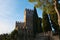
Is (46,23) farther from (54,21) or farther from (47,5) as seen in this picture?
(47,5)

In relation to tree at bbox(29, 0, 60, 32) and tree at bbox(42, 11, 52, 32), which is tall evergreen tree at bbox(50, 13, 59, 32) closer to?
tree at bbox(42, 11, 52, 32)

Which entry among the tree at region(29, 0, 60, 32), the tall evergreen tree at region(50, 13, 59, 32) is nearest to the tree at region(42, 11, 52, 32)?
the tall evergreen tree at region(50, 13, 59, 32)

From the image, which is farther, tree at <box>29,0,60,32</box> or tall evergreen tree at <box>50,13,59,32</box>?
tall evergreen tree at <box>50,13,59,32</box>

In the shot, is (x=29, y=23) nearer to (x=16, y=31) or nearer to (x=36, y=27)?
(x=36, y=27)

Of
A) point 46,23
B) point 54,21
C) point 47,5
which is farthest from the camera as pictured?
point 46,23

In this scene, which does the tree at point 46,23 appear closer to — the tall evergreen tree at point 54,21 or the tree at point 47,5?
the tall evergreen tree at point 54,21

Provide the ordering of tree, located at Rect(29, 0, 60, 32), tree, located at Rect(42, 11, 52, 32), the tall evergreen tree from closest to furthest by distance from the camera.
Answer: tree, located at Rect(29, 0, 60, 32) < the tall evergreen tree < tree, located at Rect(42, 11, 52, 32)

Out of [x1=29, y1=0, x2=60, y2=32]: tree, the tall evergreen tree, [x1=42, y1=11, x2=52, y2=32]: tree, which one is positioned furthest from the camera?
[x1=42, y1=11, x2=52, y2=32]: tree

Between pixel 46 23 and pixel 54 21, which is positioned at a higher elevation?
pixel 54 21

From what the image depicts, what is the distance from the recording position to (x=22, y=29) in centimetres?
5428

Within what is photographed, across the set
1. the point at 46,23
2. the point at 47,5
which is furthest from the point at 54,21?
the point at 47,5

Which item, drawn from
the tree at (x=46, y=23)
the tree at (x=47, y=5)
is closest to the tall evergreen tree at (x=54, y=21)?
the tree at (x=46, y=23)

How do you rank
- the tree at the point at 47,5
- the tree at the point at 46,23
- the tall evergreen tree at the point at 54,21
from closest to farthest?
the tree at the point at 47,5 → the tall evergreen tree at the point at 54,21 → the tree at the point at 46,23

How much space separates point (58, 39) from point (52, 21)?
6.93 metres
